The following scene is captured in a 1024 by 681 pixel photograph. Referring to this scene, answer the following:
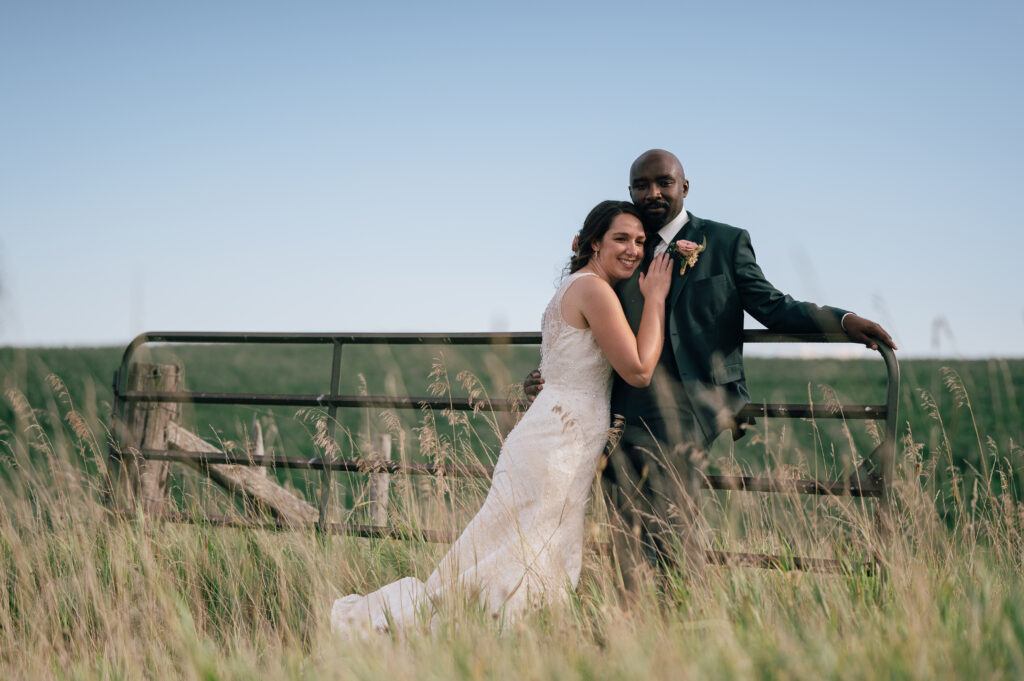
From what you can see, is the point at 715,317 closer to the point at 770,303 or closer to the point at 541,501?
the point at 770,303

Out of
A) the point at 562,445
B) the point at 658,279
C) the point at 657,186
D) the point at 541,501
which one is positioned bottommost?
the point at 541,501

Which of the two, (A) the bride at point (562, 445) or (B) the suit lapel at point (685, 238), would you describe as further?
(B) the suit lapel at point (685, 238)

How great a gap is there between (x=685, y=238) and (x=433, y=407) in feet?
5.40

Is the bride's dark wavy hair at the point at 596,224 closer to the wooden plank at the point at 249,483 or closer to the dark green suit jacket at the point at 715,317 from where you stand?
the dark green suit jacket at the point at 715,317

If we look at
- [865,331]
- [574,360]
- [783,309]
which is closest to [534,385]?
[574,360]

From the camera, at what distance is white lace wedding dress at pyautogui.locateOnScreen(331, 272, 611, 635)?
3363 millimetres

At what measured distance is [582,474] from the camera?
11.4 feet

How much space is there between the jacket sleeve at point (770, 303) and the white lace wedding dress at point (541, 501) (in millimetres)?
715

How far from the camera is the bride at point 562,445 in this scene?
3.31 m

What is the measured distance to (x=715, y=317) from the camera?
11.3 ft

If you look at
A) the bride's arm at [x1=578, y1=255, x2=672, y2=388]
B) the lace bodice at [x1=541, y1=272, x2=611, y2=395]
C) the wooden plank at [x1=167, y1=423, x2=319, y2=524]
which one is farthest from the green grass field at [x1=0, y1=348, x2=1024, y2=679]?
the bride's arm at [x1=578, y1=255, x2=672, y2=388]

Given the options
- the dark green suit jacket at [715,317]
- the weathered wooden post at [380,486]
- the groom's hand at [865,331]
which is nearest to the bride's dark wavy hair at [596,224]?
the dark green suit jacket at [715,317]

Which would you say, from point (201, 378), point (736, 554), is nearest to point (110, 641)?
point (736, 554)

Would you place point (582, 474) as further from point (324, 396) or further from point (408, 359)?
point (408, 359)
